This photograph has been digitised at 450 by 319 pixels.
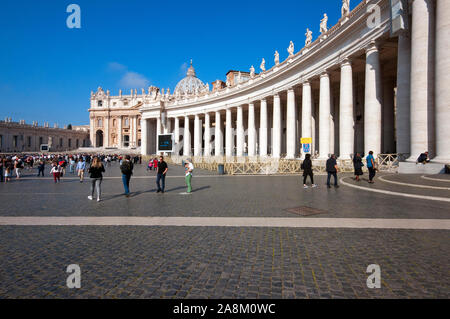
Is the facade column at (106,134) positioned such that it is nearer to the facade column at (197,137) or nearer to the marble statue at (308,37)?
the facade column at (197,137)

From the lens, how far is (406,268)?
3.32m

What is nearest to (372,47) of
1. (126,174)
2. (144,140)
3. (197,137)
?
(126,174)

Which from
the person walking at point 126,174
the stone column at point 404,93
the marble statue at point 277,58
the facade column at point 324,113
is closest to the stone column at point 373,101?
the stone column at point 404,93

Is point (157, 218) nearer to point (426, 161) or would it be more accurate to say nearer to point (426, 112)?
point (426, 161)

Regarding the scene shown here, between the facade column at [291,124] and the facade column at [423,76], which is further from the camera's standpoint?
the facade column at [291,124]

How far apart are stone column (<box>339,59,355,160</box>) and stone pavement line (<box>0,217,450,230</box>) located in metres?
16.0

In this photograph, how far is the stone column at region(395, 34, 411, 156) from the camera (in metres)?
15.8

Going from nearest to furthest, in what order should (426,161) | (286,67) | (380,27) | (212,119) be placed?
(426,161) < (380,27) < (286,67) < (212,119)

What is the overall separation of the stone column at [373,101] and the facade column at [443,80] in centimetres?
492

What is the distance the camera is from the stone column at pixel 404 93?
621 inches

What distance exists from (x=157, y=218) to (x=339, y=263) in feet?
14.6

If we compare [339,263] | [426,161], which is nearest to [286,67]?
[426,161]

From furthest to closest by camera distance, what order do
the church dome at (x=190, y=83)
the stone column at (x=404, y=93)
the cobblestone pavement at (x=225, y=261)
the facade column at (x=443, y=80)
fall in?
the church dome at (x=190, y=83), the stone column at (x=404, y=93), the facade column at (x=443, y=80), the cobblestone pavement at (x=225, y=261)

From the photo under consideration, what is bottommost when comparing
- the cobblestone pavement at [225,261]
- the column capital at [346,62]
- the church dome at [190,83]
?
the cobblestone pavement at [225,261]
